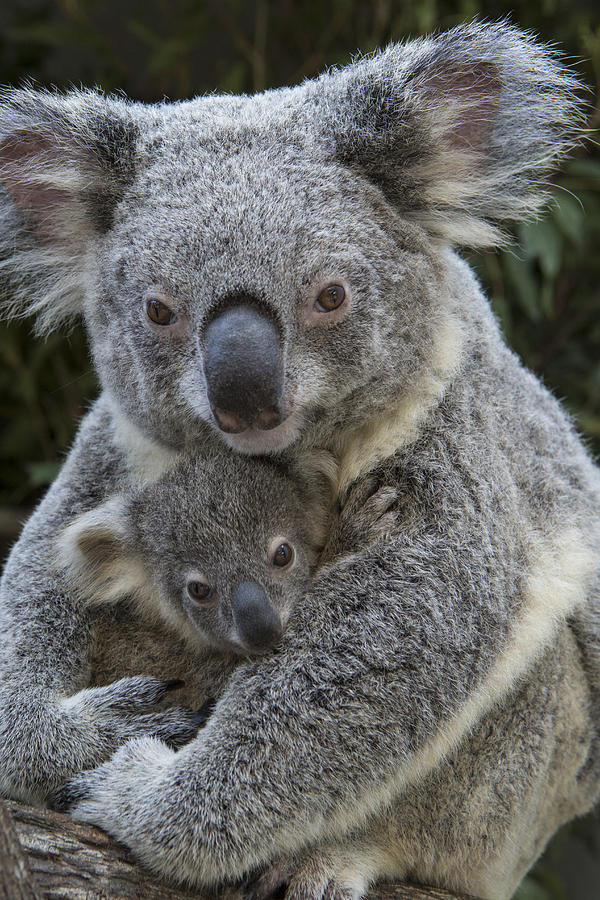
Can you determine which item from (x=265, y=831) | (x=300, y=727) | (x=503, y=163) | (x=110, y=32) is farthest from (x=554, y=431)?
(x=110, y=32)

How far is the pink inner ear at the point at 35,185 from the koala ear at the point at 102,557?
0.63 m

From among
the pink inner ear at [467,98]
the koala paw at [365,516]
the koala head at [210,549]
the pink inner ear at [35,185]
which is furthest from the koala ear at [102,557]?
the pink inner ear at [467,98]

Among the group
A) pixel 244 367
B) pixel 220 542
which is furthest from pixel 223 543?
pixel 244 367

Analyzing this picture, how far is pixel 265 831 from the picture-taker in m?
1.99

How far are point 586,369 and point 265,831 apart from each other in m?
3.54

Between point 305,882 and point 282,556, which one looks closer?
point 305,882

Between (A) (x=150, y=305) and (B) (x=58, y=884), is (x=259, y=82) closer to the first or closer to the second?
(A) (x=150, y=305)

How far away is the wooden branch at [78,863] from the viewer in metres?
1.91

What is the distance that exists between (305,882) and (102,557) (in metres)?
0.79

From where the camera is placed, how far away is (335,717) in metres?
2.01

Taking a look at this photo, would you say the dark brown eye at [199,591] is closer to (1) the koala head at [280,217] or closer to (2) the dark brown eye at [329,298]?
(1) the koala head at [280,217]

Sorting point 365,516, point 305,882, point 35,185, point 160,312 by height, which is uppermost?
point 35,185

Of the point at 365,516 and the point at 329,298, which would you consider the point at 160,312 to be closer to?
the point at 329,298

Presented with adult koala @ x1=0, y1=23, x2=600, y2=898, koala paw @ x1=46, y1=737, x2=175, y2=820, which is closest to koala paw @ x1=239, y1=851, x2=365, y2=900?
adult koala @ x1=0, y1=23, x2=600, y2=898
